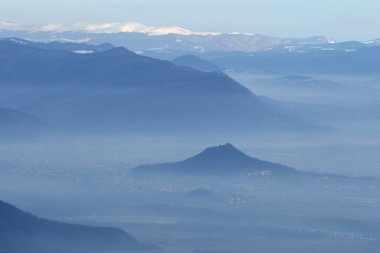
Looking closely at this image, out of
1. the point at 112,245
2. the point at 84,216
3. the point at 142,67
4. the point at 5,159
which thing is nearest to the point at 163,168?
the point at 5,159

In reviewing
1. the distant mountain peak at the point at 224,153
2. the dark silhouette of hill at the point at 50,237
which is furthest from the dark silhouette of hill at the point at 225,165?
the dark silhouette of hill at the point at 50,237

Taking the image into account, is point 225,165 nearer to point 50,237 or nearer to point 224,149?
point 224,149

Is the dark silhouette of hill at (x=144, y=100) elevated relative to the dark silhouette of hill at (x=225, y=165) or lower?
elevated

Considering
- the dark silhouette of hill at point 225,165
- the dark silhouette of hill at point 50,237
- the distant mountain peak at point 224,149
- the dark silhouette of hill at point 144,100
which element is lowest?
the dark silhouette of hill at point 50,237

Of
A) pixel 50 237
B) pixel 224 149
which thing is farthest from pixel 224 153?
pixel 50 237

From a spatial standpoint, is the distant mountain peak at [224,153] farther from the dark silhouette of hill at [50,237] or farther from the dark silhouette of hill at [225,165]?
the dark silhouette of hill at [50,237]

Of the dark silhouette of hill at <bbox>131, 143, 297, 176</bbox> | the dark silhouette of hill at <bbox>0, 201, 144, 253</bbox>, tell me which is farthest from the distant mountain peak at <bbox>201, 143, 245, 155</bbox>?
the dark silhouette of hill at <bbox>0, 201, 144, 253</bbox>
